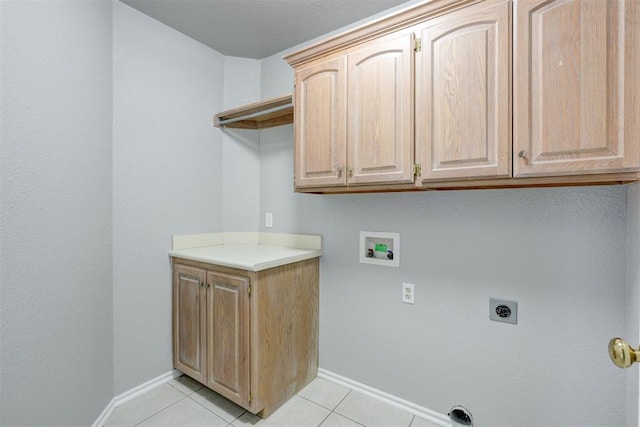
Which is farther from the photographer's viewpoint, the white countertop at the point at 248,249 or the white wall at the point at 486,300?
the white countertop at the point at 248,249

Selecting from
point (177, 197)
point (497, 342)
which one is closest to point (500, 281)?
point (497, 342)

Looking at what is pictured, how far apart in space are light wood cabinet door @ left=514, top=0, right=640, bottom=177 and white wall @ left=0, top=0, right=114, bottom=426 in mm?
1956

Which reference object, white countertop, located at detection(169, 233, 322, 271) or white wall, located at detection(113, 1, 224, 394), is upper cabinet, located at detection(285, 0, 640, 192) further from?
white wall, located at detection(113, 1, 224, 394)

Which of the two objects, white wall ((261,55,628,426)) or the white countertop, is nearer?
white wall ((261,55,628,426))

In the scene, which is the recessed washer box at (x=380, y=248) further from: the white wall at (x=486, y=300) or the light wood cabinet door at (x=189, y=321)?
the light wood cabinet door at (x=189, y=321)

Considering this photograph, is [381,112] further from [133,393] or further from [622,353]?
[133,393]

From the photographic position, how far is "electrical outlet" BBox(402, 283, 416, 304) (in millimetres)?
1707

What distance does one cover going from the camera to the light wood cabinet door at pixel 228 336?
162cm

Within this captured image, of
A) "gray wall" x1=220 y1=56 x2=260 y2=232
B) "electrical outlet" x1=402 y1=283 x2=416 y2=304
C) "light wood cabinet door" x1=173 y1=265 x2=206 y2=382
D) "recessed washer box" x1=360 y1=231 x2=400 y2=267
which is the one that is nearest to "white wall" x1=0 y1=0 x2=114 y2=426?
"light wood cabinet door" x1=173 y1=265 x2=206 y2=382

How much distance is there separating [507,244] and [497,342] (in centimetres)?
51

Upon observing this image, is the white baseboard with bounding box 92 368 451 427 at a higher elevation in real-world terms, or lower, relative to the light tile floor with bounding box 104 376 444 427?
higher

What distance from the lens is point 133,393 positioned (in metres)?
1.84

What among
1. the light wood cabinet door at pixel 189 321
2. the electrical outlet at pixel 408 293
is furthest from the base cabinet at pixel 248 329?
the electrical outlet at pixel 408 293

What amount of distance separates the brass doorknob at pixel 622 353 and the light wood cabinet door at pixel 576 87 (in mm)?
625
